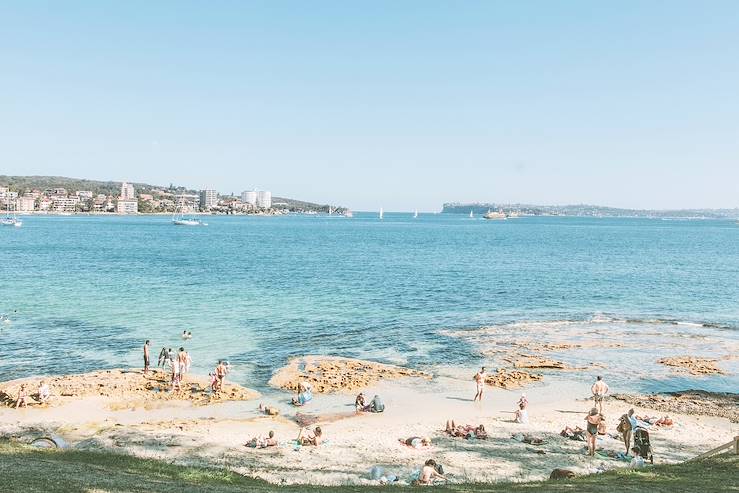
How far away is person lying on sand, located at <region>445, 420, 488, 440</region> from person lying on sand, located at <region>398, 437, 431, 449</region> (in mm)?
1664

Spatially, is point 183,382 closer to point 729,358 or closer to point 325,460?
point 325,460

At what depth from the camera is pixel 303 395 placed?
2833 cm

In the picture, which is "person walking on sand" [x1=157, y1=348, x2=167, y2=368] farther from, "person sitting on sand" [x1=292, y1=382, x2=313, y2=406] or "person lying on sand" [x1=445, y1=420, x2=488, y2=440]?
"person lying on sand" [x1=445, y1=420, x2=488, y2=440]

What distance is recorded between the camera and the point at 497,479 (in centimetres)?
1920

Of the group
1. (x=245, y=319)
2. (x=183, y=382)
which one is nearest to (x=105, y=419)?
(x=183, y=382)

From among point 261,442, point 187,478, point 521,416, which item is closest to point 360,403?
point 261,442

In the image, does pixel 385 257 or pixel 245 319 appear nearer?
pixel 245 319

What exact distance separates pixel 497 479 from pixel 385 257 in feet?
325

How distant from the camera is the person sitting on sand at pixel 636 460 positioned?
19859 millimetres

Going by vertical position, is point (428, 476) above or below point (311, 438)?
above

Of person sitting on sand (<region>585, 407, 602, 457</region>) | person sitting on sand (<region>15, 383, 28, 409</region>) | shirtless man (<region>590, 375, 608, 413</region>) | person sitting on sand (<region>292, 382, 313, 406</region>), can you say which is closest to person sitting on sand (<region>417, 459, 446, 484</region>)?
person sitting on sand (<region>585, 407, 602, 457</region>)

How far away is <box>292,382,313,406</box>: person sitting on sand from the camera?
92.6 feet

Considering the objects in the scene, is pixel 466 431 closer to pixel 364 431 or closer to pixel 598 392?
pixel 364 431

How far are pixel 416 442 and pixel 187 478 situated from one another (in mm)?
9732
